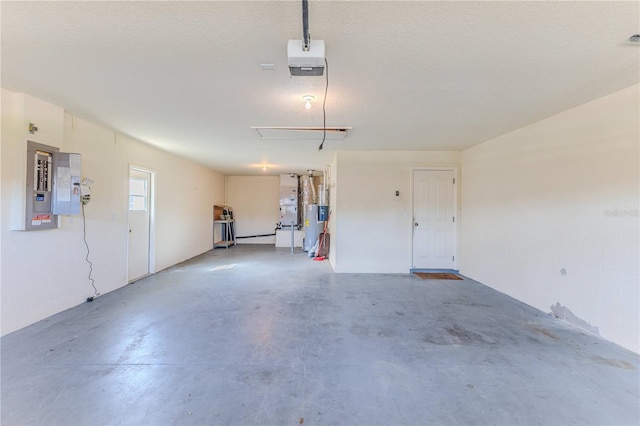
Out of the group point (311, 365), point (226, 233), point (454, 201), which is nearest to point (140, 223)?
point (226, 233)

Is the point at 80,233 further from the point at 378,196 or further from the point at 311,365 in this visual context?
the point at 378,196

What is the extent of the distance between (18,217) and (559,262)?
5.98 m

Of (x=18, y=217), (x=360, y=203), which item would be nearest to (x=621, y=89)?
(x=360, y=203)

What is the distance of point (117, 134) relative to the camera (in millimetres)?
4004

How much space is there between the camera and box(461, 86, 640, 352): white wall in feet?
8.08

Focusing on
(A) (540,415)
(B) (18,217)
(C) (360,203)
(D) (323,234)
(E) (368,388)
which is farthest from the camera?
(D) (323,234)

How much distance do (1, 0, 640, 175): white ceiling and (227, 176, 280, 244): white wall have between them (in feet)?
18.8

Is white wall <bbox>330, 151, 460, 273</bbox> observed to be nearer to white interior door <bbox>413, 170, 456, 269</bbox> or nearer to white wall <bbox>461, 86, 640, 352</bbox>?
white interior door <bbox>413, 170, 456, 269</bbox>

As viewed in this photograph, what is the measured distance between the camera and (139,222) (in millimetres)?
4707

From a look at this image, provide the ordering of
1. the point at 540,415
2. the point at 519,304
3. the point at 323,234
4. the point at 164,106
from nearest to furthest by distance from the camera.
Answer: the point at 540,415, the point at 164,106, the point at 519,304, the point at 323,234

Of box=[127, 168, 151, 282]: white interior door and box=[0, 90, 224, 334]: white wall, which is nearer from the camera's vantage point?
box=[0, 90, 224, 334]: white wall

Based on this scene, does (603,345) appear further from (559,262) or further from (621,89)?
(621,89)

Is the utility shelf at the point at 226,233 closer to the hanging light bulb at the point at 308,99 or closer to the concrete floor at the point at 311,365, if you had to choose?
the concrete floor at the point at 311,365

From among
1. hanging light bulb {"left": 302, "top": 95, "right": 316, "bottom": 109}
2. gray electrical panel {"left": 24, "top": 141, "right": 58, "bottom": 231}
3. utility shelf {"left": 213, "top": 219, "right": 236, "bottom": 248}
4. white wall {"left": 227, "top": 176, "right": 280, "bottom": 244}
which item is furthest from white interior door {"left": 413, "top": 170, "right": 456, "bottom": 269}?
utility shelf {"left": 213, "top": 219, "right": 236, "bottom": 248}
